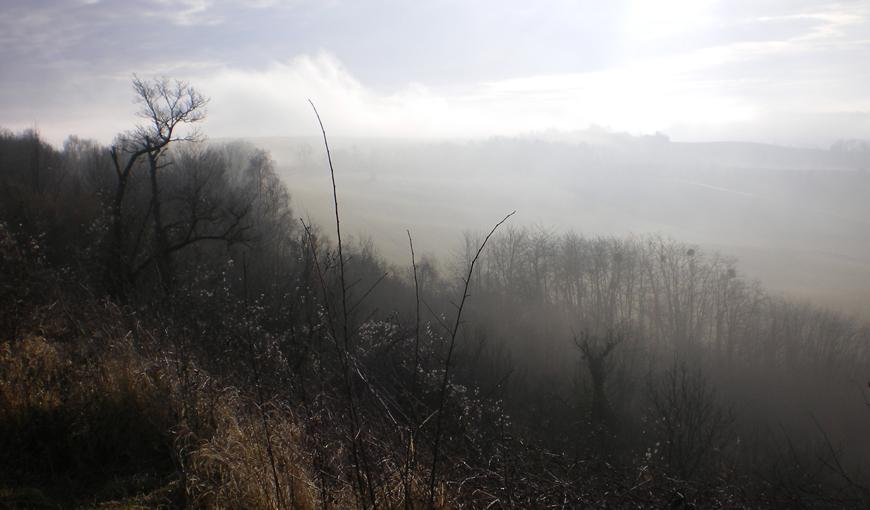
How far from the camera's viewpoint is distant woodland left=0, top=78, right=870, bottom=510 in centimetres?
358

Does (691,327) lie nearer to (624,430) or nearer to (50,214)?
(624,430)

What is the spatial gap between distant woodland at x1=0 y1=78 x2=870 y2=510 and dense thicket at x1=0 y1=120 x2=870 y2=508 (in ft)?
0.15

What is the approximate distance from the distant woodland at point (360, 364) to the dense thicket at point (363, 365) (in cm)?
5

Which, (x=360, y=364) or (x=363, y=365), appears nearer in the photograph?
(x=360, y=364)

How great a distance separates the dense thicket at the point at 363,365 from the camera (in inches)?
142

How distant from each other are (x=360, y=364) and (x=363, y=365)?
1.08m

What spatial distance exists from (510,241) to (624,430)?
2390 centimetres

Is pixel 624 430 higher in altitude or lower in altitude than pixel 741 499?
lower

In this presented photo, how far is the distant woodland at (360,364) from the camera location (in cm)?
358

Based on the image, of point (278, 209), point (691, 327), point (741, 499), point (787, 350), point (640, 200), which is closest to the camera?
point (741, 499)

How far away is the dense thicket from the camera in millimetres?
3615

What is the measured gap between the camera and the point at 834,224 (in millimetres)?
72688

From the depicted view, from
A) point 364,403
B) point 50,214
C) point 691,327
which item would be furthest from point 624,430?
point 50,214

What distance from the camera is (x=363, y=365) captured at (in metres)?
5.61
